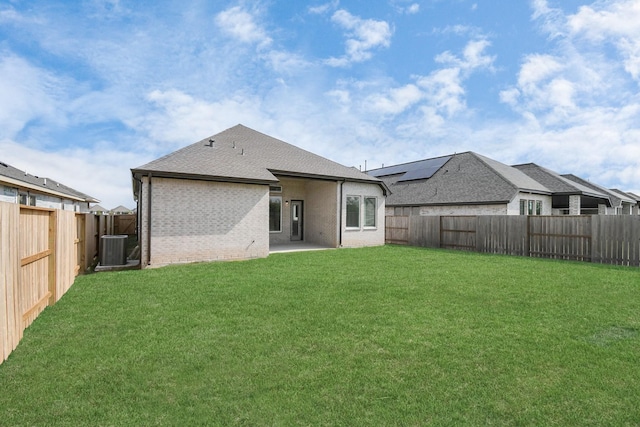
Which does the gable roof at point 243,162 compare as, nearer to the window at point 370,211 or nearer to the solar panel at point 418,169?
the window at point 370,211

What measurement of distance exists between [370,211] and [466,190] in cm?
861

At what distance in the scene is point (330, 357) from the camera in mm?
3848

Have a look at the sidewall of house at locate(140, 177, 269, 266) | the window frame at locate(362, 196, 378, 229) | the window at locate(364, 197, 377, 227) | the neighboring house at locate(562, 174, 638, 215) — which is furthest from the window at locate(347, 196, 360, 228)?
the neighboring house at locate(562, 174, 638, 215)

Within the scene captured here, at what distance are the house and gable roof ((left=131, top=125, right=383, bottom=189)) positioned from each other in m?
0.04

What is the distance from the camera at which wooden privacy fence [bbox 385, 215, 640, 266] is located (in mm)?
11695

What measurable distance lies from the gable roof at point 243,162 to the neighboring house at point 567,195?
50.0 feet

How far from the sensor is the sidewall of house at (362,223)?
1616 cm

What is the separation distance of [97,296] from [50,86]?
32.1 ft

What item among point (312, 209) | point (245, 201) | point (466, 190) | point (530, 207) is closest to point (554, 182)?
point (530, 207)

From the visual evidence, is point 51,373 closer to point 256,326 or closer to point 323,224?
point 256,326

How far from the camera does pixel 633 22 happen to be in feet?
31.3

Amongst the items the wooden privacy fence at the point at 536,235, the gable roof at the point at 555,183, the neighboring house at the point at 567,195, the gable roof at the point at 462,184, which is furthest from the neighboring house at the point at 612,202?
the wooden privacy fence at the point at 536,235

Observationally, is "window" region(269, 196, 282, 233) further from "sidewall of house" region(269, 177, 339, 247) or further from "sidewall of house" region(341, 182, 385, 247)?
"sidewall of house" region(341, 182, 385, 247)

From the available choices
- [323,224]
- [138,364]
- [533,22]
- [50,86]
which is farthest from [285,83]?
[138,364]
